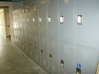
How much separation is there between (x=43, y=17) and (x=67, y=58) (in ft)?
5.96

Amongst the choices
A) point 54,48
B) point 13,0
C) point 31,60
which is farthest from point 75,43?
point 13,0

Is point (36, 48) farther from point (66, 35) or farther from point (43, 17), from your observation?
point (66, 35)

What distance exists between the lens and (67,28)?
3348 mm

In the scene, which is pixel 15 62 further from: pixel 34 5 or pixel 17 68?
pixel 34 5

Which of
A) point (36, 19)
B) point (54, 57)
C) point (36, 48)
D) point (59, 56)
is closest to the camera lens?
point (59, 56)

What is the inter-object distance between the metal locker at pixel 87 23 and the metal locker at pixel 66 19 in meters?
0.26

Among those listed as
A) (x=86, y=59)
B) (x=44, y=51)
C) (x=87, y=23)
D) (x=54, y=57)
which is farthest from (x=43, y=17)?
(x=86, y=59)

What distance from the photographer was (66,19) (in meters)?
3.35

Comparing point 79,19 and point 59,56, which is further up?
point 79,19

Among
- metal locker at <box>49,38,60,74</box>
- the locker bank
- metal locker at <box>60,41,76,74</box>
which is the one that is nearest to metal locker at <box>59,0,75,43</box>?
the locker bank

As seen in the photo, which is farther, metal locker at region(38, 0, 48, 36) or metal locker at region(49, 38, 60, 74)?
metal locker at region(38, 0, 48, 36)

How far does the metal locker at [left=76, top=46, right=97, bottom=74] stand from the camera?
264cm

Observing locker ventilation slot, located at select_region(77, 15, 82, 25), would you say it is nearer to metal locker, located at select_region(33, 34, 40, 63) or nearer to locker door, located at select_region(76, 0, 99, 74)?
locker door, located at select_region(76, 0, 99, 74)

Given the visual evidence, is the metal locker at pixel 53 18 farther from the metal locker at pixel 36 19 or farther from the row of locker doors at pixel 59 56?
the metal locker at pixel 36 19
